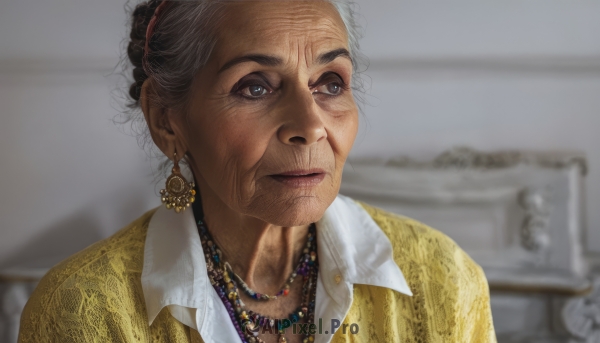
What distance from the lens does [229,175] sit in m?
1.03

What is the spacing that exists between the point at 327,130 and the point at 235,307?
1.33 ft

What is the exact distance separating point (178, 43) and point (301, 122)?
304mm

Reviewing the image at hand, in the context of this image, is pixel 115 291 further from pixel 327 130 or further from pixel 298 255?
pixel 327 130

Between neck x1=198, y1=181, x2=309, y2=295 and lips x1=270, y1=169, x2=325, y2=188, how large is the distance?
0.59ft

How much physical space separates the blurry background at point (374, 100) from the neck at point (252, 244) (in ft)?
1.64

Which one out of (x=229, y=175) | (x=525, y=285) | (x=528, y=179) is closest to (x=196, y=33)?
Answer: (x=229, y=175)

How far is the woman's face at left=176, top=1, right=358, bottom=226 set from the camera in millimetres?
972

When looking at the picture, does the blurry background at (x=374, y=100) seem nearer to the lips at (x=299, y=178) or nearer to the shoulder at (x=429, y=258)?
the shoulder at (x=429, y=258)

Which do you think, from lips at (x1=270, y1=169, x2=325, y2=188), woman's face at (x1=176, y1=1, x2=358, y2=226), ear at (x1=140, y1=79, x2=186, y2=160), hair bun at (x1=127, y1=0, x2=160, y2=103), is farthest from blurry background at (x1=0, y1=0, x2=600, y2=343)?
lips at (x1=270, y1=169, x2=325, y2=188)

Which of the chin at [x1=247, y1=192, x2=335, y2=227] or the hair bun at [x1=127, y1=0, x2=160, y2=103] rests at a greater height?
the hair bun at [x1=127, y1=0, x2=160, y2=103]

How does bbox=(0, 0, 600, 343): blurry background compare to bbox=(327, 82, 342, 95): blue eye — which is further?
bbox=(0, 0, 600, 343): blurry background

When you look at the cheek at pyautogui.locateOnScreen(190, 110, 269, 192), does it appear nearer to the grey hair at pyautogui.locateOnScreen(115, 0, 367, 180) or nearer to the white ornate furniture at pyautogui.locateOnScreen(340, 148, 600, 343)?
the grey hair at pyautogui.locateOnScreen(115, 0, 367, 180)

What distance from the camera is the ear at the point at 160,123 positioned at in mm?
1118

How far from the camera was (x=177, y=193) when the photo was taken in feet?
3.65
